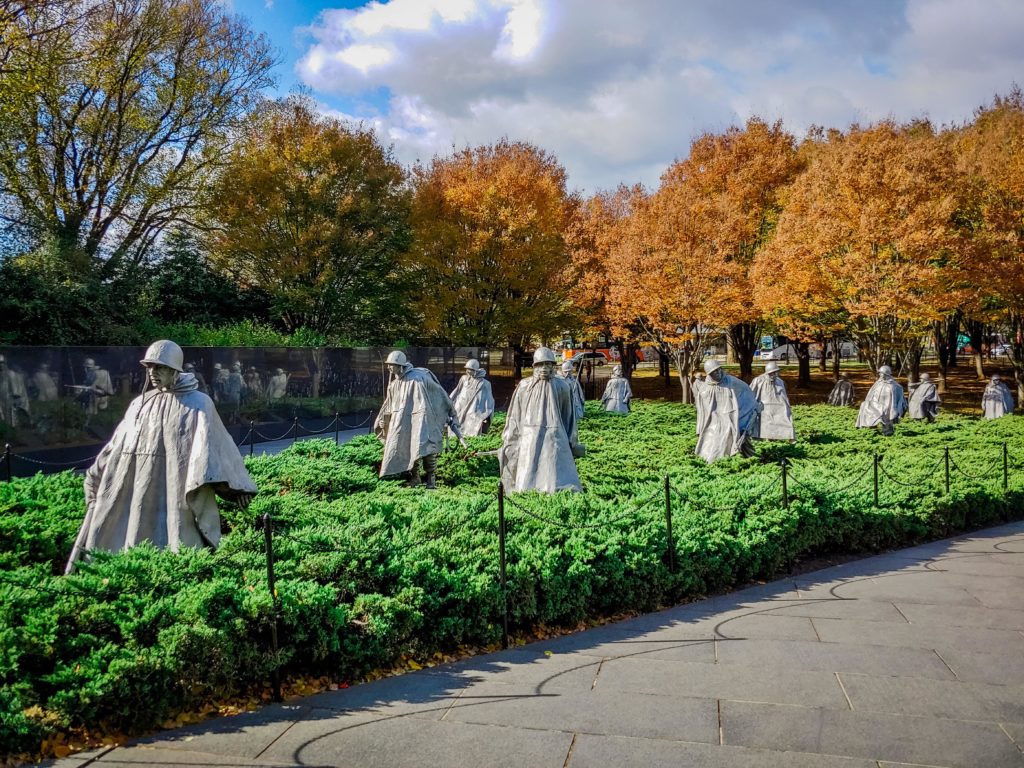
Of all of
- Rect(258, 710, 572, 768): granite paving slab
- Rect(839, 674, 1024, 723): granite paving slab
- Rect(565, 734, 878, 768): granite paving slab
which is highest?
Rect(258, 710, 572, 768): granite paving slab

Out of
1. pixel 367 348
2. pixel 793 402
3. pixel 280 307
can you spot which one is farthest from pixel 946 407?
pixel 280 307

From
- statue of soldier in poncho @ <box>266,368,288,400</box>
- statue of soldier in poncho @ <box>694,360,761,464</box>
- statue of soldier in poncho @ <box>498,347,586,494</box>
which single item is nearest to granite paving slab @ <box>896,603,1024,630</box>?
statue of soldier in poncho @ <box>498,347,586,494</box>

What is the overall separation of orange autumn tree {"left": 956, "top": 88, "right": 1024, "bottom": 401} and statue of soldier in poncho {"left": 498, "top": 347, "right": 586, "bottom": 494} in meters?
16.4

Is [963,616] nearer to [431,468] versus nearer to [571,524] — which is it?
[571,524]

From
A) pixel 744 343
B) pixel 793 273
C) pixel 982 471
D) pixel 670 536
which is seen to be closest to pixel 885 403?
pixel 793 273

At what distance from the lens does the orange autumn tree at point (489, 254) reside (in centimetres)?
2583

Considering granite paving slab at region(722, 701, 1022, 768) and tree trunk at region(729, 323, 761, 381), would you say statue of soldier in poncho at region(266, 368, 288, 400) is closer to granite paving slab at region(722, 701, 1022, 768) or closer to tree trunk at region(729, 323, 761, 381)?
granite paving slab at region(722, 701, 1022, 768)

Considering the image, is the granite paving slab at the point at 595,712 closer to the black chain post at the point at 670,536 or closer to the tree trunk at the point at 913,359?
the black chain post at the point at 670,536

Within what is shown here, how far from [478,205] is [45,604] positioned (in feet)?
76.4

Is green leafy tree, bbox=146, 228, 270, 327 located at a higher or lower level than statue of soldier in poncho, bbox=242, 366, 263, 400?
higher

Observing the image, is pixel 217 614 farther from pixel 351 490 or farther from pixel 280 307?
pixel 280 307

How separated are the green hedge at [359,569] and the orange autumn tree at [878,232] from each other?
1071 centimetres

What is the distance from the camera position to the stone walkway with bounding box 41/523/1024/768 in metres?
3.47

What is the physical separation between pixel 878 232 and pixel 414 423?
619 inches
